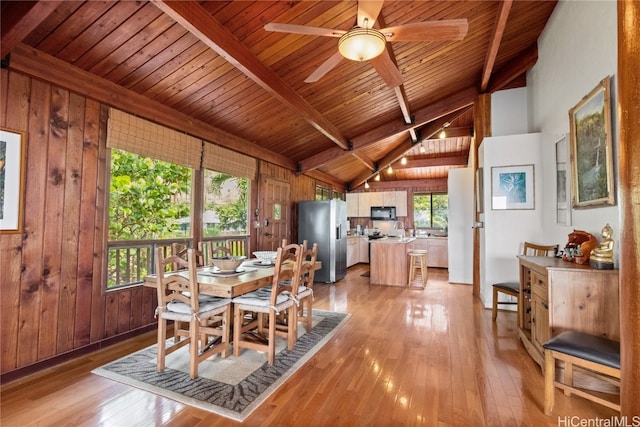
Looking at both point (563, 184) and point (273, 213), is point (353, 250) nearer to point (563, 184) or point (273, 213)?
point (273, 213)

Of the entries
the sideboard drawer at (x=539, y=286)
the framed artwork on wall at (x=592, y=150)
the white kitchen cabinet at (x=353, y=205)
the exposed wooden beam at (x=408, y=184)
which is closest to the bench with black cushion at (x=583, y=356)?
the sideboard drawer at (x=539, y=286)

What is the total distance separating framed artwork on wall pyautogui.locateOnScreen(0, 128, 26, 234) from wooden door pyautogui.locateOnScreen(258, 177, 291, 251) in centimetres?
323

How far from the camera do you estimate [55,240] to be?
8.04ft

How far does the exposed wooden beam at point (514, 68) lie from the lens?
4.05 m

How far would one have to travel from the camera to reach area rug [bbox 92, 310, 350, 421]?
6.41 feet

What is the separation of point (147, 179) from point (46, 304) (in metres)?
1.61

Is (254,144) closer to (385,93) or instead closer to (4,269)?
(385,93)

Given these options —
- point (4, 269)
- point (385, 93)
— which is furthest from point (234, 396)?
point (385, 93)

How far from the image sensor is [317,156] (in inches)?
246

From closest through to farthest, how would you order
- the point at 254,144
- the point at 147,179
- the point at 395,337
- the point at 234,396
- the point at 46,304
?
the point at 234,396, the point at 46,304, the point at 395,337, the point at 147,179, the point at 254,144

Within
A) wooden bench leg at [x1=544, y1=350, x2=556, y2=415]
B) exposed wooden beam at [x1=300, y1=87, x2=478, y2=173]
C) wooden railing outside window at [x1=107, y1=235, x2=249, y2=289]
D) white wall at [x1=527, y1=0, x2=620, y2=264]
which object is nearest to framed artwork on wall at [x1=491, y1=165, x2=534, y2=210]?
white wall at [x1=527, y1=0, x2=620, y2=264]

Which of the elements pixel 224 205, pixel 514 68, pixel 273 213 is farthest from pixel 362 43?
pixel 273 213

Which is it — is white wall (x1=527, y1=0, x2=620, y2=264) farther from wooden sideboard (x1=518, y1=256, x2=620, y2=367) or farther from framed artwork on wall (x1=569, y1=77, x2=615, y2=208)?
wooden sideboard (x1=518, y1=256, x2=620, y2=367)

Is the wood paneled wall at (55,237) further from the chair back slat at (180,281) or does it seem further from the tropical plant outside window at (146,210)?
the chair back slat at (180,281)
